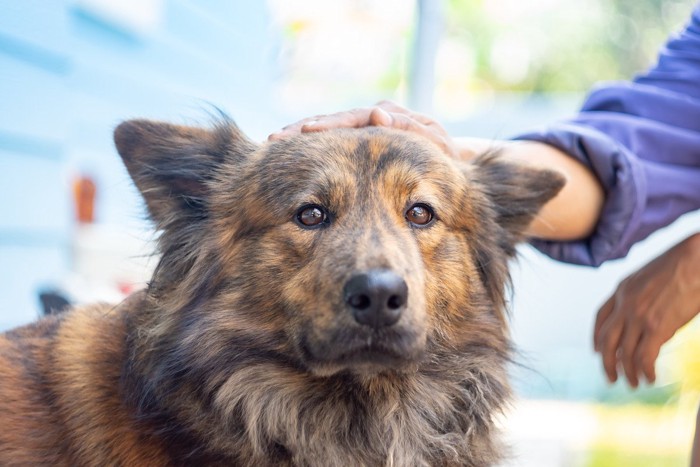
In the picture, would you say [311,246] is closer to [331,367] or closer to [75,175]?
[331,367]

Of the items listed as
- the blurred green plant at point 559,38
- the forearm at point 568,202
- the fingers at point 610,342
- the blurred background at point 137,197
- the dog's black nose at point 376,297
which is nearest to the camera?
the dog's black nose at point 376,297

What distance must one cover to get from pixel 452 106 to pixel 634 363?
1991cm

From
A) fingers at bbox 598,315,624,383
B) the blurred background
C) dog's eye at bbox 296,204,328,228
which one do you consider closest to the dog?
dog's eye at bbox 296,204,328,228

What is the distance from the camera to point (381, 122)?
2.48 m

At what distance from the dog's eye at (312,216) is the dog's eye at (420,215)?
26 centimetres

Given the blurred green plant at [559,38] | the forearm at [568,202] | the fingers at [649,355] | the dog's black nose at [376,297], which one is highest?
the blurred green plant at [559,38]

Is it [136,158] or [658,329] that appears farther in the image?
[658,329]

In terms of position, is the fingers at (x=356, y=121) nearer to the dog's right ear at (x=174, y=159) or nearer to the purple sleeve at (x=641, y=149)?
the dog's right ear at (x=174, y=159)

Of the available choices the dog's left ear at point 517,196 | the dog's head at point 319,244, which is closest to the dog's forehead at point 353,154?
the dog's head at point 319,244

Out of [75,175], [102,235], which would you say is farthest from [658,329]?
[75,175]

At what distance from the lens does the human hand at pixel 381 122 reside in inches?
95.9

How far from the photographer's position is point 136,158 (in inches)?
87.9

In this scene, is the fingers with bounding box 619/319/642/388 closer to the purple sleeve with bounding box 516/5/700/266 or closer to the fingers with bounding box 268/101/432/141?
Result: the purple sleeve with bounding box 516/5/700/266

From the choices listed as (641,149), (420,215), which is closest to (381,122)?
(420,215)
